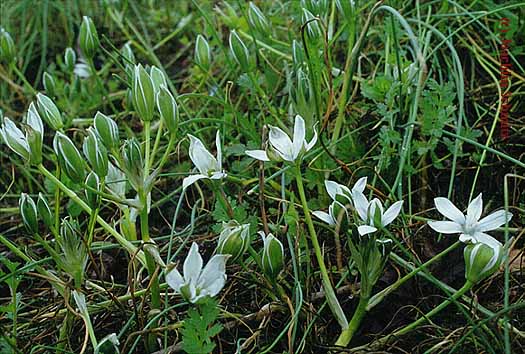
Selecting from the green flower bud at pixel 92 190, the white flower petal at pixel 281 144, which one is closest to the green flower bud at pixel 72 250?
the green flower bud at pixel 92 190

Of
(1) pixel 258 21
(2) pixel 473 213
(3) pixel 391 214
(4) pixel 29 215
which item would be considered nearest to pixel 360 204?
(3) pixel 391 214

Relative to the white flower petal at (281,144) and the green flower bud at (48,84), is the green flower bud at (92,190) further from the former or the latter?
the green flower bud at (48,84)

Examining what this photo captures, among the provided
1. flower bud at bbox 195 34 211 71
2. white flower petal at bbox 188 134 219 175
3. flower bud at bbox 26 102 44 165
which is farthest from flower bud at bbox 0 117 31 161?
flower bud at bbox 195 34 211 71

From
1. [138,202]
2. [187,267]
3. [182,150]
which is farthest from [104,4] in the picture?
[187,267]

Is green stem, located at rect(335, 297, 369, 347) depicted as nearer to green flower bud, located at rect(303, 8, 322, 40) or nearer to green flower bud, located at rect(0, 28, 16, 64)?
green flower bud, located at rect(303, 8, 322, 40)

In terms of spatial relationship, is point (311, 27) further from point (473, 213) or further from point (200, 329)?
point (200, 329)

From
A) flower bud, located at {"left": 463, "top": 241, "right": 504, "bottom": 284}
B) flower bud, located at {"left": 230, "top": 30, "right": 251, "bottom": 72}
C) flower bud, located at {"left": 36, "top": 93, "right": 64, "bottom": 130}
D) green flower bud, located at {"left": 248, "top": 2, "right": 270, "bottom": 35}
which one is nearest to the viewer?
flower bud, located at {"left": 463, "top": 241, "right": 504, "bottom": 284}

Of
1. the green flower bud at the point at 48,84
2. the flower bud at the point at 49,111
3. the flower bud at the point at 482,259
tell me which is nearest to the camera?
the flower bud at the point at 482,259
